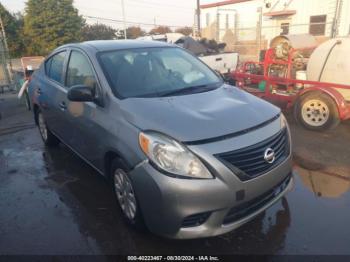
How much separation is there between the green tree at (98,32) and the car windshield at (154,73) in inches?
1772

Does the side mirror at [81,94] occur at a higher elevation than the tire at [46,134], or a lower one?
higher

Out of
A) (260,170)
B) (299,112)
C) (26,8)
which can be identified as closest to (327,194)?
(260,170)

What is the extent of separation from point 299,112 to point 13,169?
522cm

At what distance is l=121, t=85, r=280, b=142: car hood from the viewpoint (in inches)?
103

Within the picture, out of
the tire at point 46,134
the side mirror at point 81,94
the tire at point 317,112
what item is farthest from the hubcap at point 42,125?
the tire at point 317,112

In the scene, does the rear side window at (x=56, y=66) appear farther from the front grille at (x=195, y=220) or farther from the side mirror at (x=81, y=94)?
the front grille at (x=195, y=220)

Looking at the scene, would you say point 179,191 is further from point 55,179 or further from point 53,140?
point 53,140

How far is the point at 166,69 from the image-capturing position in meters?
3.79

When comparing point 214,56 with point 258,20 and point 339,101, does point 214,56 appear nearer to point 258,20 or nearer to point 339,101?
point 339,101

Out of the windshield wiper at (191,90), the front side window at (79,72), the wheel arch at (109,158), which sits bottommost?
the wheel arch at (109,158)

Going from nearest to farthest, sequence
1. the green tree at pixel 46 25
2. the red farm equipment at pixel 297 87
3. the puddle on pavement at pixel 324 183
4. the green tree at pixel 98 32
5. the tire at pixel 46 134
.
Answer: the puddle on pavement at pixel 324 183 < the tire at pixel 46 134 < the red farm equipment at pixel 297 87 < the green tree at pixel 46 25 < the green tree at pixel 98 32

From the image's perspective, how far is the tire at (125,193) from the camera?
9.43 feet

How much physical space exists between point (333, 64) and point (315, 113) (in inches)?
46.3

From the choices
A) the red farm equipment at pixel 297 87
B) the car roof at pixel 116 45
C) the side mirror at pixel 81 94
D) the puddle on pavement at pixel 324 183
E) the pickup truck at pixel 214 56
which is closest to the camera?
the side mirror at pixel 81 94
